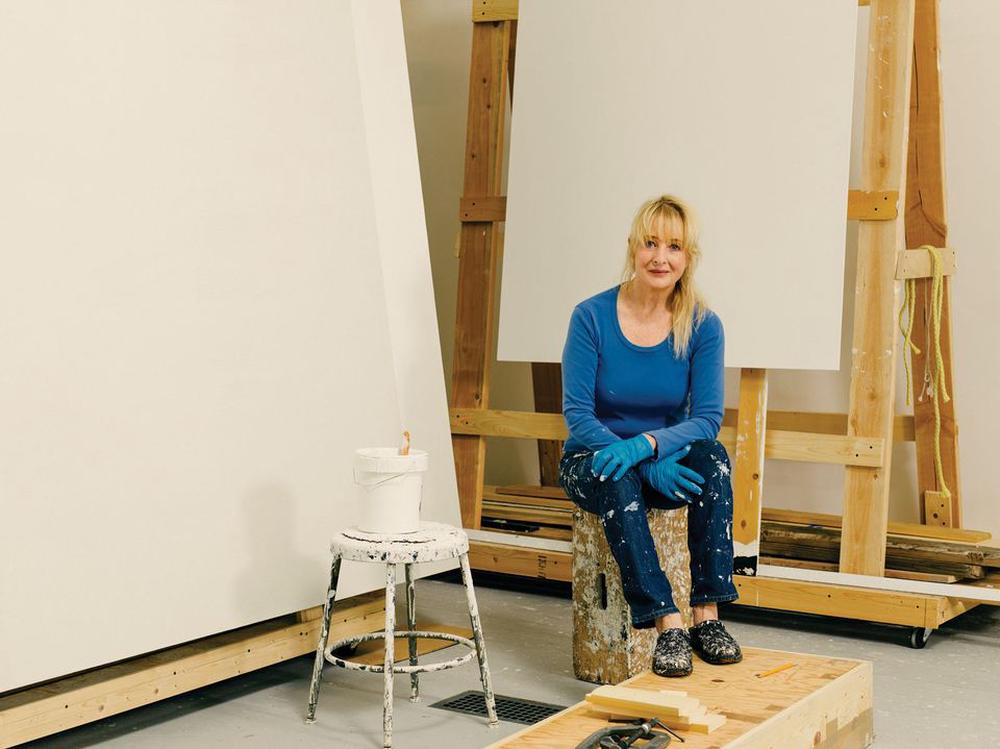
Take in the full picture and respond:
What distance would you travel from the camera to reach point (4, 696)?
2.65 metres

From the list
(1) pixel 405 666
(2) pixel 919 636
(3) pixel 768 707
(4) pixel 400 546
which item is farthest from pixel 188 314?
(2) pixel 919 636

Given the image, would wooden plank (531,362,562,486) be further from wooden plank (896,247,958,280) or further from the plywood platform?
the plywood platform

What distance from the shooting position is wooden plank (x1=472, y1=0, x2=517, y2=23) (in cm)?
465

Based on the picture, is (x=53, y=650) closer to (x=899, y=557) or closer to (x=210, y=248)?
(x=210, y=248)

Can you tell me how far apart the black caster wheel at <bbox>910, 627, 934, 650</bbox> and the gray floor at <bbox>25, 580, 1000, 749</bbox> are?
35 mm

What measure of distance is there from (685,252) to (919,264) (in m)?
1.21

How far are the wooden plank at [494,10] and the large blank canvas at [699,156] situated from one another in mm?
190

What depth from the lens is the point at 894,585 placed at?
12.6 feet

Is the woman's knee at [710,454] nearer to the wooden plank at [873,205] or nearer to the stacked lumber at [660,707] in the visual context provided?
the stacked lumber at [660,707]

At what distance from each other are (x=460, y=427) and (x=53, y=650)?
222cm

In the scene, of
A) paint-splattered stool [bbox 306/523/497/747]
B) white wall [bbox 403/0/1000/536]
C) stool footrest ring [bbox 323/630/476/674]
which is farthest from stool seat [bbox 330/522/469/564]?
white wall [bbox 403/0/1000/536]

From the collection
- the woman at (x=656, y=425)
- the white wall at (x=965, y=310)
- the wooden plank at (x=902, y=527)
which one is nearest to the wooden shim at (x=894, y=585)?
the wooden plank at (x=902, y=527)

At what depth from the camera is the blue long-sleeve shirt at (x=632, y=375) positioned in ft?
10.6

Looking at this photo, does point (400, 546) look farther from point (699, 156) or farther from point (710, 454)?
point (699, 156)
